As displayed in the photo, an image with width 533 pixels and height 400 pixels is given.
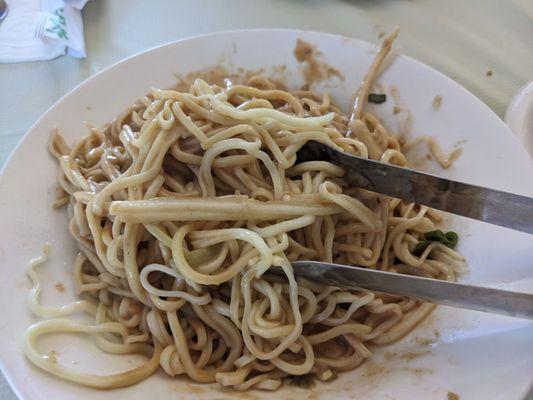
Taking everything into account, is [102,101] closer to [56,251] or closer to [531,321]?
[56,251]

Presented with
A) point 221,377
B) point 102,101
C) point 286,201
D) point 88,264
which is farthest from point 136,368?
point 102,101

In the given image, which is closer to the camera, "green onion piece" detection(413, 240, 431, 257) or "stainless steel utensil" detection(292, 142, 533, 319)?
"stainless steel utensil" detection(292, 142, 533, 319)

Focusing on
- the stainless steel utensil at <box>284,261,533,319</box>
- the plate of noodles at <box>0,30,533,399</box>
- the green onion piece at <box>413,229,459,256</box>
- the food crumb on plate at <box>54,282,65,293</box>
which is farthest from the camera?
the green onion piece at <box>413,229,459,256</box>

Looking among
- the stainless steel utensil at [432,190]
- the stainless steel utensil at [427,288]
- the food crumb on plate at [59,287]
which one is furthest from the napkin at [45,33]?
the stainless steel utensil at [427,288]

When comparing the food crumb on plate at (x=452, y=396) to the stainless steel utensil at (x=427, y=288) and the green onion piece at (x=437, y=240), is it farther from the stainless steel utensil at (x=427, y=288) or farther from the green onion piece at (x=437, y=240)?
the green onion piece at (x=437, y=240)

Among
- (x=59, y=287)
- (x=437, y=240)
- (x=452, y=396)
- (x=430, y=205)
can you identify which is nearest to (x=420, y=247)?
(x=437, y=240)

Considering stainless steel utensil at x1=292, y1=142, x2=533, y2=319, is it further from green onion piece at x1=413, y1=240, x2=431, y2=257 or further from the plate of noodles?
green onion piece at x1=413, y1=240, x2=431, y2=257

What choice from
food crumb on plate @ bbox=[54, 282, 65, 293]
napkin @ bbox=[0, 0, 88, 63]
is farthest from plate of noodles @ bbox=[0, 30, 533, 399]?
napkin @ bbox=[0, 0, 88, 63]
